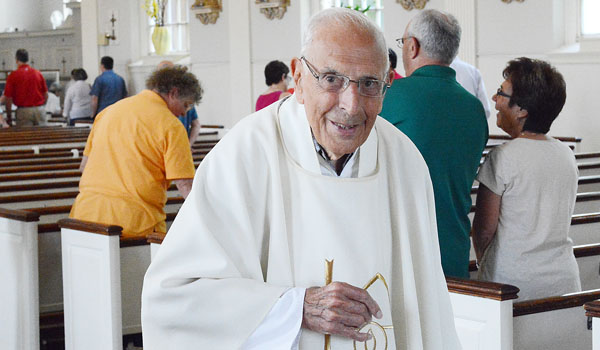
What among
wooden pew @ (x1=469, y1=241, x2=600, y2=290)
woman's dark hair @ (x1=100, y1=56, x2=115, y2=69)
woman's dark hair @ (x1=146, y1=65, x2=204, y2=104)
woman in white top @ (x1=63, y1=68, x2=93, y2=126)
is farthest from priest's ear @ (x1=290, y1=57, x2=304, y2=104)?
woman in white top @ (x1=63, y1=68, x2=93, y2=126)

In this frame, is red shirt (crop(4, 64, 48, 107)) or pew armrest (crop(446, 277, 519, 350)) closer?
pew armrest (crop(446, 277, 519, 350))

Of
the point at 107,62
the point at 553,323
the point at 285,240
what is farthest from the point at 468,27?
the point at 285,240

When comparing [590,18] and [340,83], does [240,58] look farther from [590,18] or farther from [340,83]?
[340,83]

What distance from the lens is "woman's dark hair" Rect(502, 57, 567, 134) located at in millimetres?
3131

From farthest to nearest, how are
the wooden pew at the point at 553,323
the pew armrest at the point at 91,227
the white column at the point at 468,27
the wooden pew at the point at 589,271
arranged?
the white column at the point at 468,27, the pew armrest at the point at 91,227, the wooden pew at the point at 589,271, the wooden pew at the point at 553,323

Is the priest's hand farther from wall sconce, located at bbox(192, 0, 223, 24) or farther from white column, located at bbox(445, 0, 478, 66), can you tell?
wall sconce, located at bbox(192, 0, 223, 24)

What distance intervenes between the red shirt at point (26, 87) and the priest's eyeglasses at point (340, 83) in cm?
1178

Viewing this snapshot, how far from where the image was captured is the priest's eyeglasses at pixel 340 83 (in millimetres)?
1829

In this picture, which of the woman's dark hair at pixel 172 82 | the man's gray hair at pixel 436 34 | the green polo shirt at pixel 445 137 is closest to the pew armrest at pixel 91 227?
the woman's dark hair at pixel 172 82

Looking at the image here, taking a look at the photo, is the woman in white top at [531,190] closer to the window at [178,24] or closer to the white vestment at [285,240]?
the white vestment at [285,240]

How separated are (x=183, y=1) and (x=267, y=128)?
13684 millimetres

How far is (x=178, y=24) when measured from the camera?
1536 centimetres

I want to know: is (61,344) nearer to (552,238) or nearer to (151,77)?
(151,77)

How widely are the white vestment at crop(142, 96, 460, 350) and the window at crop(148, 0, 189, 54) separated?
13.5 m
